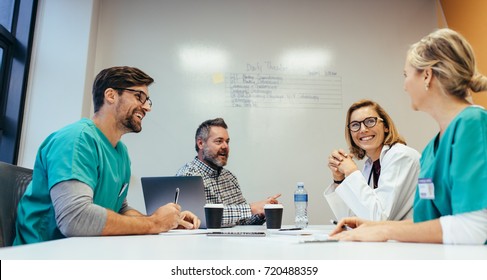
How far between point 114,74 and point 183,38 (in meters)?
1.47

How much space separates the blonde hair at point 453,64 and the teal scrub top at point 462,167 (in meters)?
0.10

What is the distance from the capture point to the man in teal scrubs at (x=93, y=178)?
1065mm

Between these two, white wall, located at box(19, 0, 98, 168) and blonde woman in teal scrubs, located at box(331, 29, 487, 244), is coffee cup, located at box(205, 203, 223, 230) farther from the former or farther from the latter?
white wall, located at box(19, 0, 98, 168)

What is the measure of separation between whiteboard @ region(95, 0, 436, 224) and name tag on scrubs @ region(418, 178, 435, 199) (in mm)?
1786

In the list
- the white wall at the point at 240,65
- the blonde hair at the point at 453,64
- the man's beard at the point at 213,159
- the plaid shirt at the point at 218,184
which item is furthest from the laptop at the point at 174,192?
the blonde hair at the point at 453,64

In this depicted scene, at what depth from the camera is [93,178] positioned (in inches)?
46.0

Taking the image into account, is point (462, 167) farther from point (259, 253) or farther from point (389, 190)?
point (389, 190)

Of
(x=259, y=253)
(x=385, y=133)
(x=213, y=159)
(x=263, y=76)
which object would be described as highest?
(x=263, y=76)

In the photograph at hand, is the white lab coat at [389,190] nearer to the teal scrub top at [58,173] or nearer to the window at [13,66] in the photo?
the teal scrub top at [58,173]

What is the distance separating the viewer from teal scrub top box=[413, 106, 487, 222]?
2.55 feet

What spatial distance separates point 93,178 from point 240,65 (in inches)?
73.2

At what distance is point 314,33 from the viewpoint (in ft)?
9.64

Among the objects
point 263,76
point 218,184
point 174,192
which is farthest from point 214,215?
point 263,76
